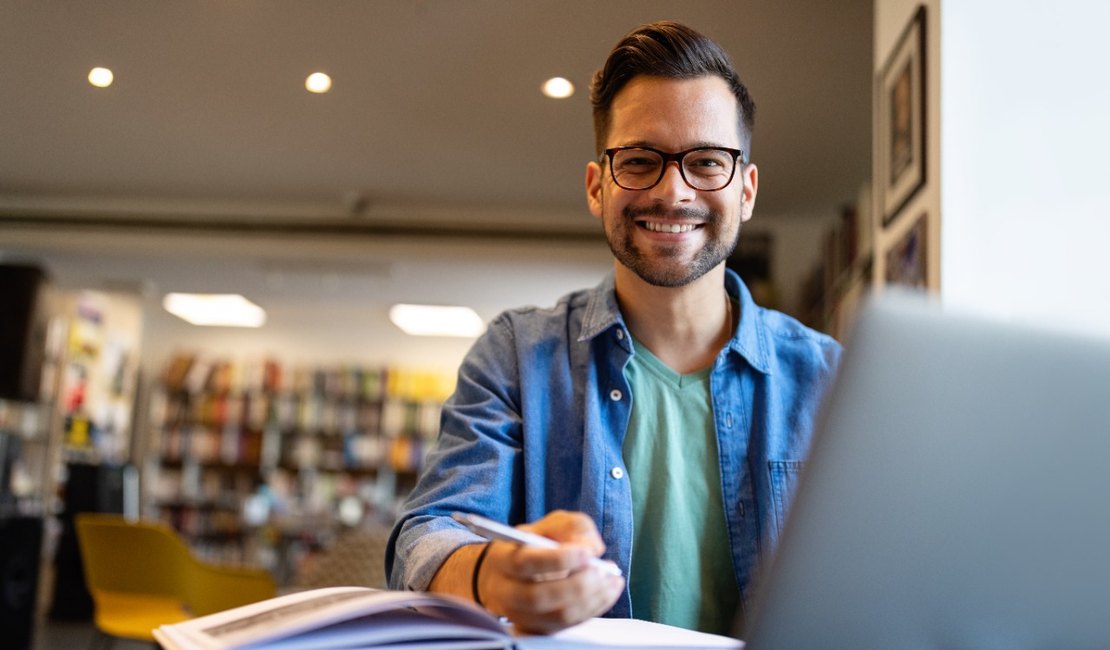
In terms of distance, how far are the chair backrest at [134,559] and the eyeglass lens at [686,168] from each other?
3232 millimetres

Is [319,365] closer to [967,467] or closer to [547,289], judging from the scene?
[547,289]

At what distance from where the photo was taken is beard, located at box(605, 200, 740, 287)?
1.22m

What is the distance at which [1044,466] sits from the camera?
0.56m

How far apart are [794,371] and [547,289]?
635cm

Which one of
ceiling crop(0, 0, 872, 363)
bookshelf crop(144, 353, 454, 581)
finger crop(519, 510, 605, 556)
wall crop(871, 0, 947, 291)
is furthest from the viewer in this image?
bookshelf crop(144, 353, 454, 581)

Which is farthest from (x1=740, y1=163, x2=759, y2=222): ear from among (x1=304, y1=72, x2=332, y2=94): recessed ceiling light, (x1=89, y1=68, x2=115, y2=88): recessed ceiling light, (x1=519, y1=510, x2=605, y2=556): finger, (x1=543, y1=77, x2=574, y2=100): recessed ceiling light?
(x1=89, y1=68, x2=115, y2=88): recessed ceiling light

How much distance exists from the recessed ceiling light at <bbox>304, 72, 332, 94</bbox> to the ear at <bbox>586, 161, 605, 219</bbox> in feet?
10.9

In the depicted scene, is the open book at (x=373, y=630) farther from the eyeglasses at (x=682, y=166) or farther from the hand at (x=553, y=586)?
the eyeglasses at (x=682, y=166)

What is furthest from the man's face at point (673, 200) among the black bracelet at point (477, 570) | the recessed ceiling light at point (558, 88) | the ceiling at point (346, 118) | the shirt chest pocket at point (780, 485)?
the recessed ceiling light at point (558, 88)

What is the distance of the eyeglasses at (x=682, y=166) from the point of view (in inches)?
48.1

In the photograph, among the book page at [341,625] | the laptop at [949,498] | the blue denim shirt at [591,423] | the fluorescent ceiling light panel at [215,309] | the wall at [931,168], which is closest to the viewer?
the laptop at [949,498]

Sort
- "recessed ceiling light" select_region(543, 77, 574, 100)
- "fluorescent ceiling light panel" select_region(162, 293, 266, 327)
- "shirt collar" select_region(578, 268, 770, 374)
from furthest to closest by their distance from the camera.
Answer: "fluorescent ceiling light panel" select_region(162, 293, 266, 327), "recessed ceiling light" select_region(543, 77, 574, 100), "shirt collar" select_region(578, 268, 770, 374)

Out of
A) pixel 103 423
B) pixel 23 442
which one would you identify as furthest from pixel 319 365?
pixel 23 442

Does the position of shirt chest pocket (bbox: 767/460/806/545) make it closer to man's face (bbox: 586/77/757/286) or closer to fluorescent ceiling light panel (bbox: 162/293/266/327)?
man's face (bbox: 586/77/757/286)
